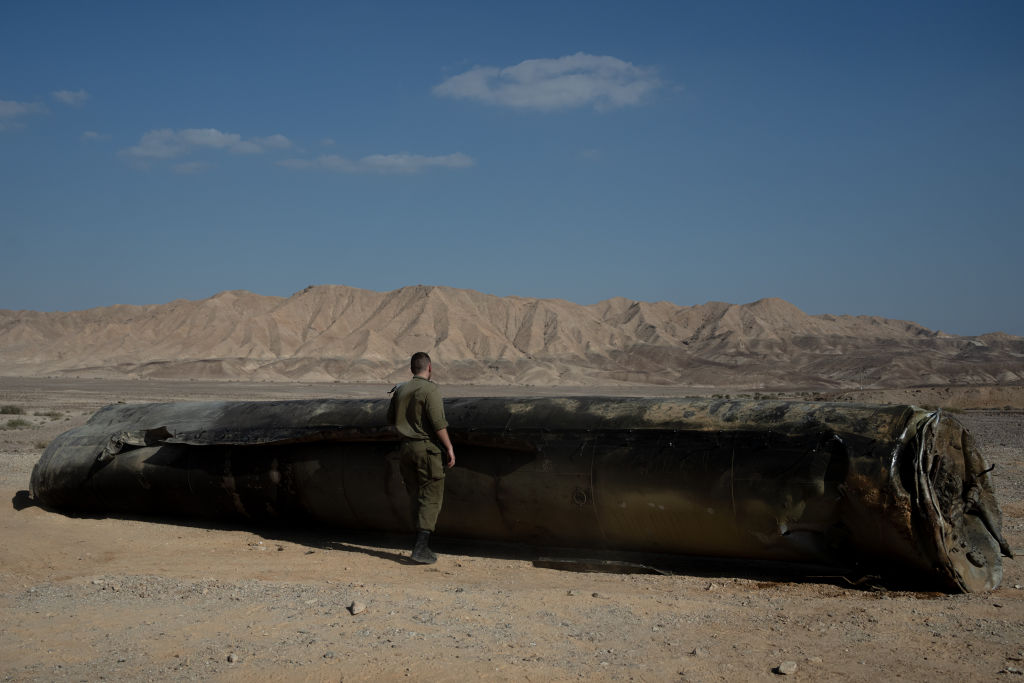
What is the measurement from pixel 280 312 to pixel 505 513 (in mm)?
89045

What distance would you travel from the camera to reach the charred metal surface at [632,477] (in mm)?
5844

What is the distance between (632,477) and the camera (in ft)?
21.3

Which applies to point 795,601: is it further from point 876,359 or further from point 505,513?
point 876,359

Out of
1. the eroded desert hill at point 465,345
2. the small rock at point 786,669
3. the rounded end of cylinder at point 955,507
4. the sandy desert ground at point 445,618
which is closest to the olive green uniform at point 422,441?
the sandy desert ground at point 445,618

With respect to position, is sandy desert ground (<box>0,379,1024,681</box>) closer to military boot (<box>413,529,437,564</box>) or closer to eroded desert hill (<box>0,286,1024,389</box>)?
military boot (<box>413,529,437,564</box>)

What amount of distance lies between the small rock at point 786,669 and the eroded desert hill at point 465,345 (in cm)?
7119

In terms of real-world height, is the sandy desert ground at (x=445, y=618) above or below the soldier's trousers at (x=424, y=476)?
below

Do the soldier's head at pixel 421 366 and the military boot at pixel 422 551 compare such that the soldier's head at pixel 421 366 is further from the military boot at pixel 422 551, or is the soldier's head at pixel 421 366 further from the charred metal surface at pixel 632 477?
the military boot at pixel 422 551

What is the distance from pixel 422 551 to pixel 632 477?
183 centimetres

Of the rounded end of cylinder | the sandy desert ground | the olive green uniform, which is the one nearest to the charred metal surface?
the rounded end of cylinder

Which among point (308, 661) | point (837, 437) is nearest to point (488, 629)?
point (308, 661)

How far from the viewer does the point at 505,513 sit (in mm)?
7055

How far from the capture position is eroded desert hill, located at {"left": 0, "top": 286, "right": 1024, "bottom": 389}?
77.2 meters

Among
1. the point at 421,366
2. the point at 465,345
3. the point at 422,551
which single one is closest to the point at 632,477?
the point at 422,551
